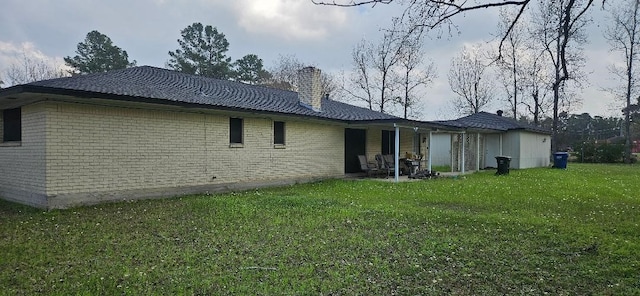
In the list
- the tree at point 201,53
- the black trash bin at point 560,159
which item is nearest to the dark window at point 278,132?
the black trash bin at point 560,159

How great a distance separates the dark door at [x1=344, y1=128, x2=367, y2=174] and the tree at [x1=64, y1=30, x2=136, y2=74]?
85.6 ft

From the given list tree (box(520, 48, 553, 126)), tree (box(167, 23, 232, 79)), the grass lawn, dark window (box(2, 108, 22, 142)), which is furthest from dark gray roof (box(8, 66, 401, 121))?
tree (box(167, 23, 232, 79))

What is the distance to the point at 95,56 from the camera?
33.6 metres

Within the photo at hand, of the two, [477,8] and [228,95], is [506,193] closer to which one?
[477,8]

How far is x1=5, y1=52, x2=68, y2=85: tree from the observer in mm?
32562

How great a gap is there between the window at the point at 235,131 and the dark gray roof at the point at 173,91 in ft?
1.80

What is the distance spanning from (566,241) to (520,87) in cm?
3330

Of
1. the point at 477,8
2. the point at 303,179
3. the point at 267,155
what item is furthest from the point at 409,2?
the point at 303,179

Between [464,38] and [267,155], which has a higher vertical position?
[464,38]

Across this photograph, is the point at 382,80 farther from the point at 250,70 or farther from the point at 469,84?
the point at 250,70

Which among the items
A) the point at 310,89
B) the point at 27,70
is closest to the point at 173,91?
the point at 310,89

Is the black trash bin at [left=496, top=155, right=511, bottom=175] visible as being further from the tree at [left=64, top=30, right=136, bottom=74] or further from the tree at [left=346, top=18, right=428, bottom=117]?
the tree at [left=64, top=30, right=136, bottom=74]

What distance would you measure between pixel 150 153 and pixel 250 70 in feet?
101

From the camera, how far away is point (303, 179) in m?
14.3
